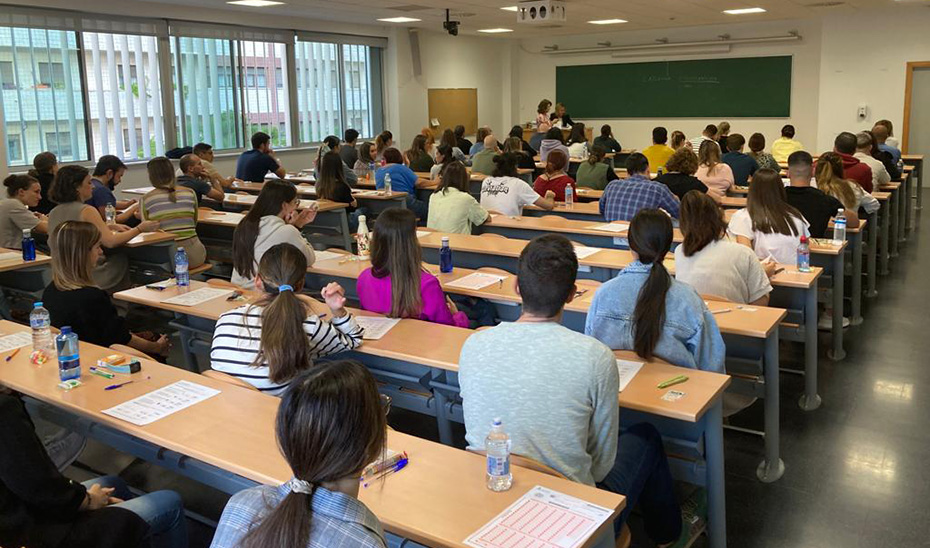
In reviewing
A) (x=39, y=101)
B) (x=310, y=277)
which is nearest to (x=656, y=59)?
(x=39, y=101)

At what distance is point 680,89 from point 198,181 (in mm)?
10622

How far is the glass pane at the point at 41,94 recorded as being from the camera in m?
9.69

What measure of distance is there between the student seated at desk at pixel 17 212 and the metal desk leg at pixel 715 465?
5.44 meters

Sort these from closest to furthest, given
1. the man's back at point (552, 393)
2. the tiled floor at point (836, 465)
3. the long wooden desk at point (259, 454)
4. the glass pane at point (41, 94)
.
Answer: the long wooden desk at point (259, 454)
the man's back at point (552, 393)
the tiled floor at point (836, 465)
the glass pane at point (41, 94)

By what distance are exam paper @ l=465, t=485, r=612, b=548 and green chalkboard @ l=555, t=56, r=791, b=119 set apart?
46.6 ft

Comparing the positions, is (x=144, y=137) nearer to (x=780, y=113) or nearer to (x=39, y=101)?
(x=39, y=101)

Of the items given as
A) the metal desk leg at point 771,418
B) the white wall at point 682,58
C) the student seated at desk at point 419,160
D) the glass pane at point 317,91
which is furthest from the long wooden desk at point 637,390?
the white wall at point 682,58

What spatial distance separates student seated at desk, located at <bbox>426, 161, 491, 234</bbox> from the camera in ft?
20.3

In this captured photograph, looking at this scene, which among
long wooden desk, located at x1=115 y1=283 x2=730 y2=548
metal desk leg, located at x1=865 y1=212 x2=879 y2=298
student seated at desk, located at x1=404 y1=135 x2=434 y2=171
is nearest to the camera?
long wooden desk, located at x1=115 y1=283 x2=730 y2=548

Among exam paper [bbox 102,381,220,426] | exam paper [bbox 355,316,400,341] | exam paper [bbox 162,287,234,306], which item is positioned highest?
exam paper [bbox 162,287,234,306]

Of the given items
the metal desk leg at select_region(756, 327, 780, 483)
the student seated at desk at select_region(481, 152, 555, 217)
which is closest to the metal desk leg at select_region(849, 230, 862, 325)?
the student seated at desk at select_region(481, 152, 555, 217)

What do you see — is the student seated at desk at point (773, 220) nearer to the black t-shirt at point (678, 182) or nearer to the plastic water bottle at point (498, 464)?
the black t-shirt at point (678, 182)

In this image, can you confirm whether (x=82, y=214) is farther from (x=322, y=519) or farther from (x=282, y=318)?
(x=322, y=519)

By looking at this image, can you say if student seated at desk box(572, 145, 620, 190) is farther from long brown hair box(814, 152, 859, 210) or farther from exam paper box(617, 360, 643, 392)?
exam paper box(617, 360, 643, 392)
